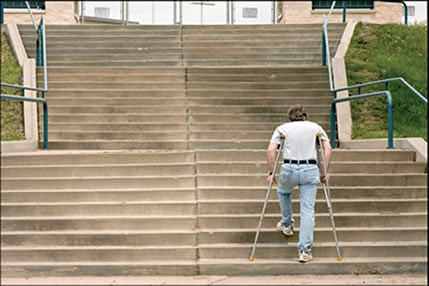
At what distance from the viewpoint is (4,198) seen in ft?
28.5

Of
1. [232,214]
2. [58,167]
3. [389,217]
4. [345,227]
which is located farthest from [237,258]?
[58,167]

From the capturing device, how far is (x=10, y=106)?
12.7 metres

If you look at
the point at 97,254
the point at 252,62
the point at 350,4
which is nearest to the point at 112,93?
the point at 252,62

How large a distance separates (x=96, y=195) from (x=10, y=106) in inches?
183

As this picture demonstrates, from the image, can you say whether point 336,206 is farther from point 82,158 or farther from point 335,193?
point 82,158

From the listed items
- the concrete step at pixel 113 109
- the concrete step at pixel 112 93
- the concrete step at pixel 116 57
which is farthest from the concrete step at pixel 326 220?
the concrete step at pixel 116 57

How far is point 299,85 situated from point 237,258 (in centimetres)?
629

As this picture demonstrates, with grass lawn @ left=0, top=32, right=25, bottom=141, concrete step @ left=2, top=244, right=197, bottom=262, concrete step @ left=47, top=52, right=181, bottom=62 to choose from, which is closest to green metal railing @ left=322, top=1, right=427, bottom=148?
concrete step @ left=47, top=52, right=181, bottom=62

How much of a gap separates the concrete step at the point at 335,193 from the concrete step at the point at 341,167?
420 mm

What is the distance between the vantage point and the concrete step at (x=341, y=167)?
920 cm

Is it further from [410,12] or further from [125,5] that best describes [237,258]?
[125,5]

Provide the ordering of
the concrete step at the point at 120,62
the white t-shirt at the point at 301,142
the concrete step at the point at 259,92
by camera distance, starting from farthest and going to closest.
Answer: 1. the concrete step at the point at 120,62
2. the concrete step at the point at 259,92
3. the white t-shirt at the point at 301,142

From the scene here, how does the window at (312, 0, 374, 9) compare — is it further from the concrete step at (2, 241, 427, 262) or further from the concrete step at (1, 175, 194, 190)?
the concrete step at (2, 241, 427, 262)

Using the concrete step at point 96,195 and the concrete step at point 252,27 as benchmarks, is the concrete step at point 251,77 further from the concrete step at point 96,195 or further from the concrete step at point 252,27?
the concrete step at point 96,195
